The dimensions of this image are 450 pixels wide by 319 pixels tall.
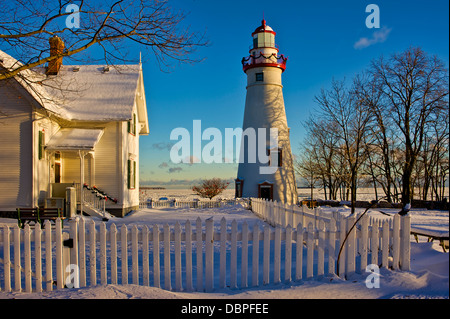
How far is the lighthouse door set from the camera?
28.1m

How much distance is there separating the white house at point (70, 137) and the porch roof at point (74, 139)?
0.14 ft

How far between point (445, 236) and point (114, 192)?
15601mm

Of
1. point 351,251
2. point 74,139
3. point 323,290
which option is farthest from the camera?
point 74,139

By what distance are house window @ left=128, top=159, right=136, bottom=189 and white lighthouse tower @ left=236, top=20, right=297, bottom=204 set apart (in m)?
9.71

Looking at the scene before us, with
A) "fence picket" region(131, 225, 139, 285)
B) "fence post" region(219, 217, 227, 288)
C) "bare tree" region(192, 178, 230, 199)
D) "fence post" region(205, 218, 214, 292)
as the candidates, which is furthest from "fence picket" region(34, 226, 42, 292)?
"bare tree" region(192, 178, 230, 199)

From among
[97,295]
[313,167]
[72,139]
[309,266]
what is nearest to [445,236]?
[309,266]

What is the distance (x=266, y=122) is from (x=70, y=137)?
1560cm

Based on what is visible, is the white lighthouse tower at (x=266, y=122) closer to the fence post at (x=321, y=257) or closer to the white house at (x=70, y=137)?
the white house at (x=70, y=137)

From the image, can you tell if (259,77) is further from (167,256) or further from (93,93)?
(167,256)

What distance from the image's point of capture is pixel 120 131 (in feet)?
62.5

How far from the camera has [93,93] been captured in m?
20.3

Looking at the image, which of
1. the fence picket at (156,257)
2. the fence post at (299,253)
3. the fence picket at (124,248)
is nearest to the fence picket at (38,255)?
the fence picket at (124,248)

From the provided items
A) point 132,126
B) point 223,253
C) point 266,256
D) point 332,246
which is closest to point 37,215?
point 132,126
